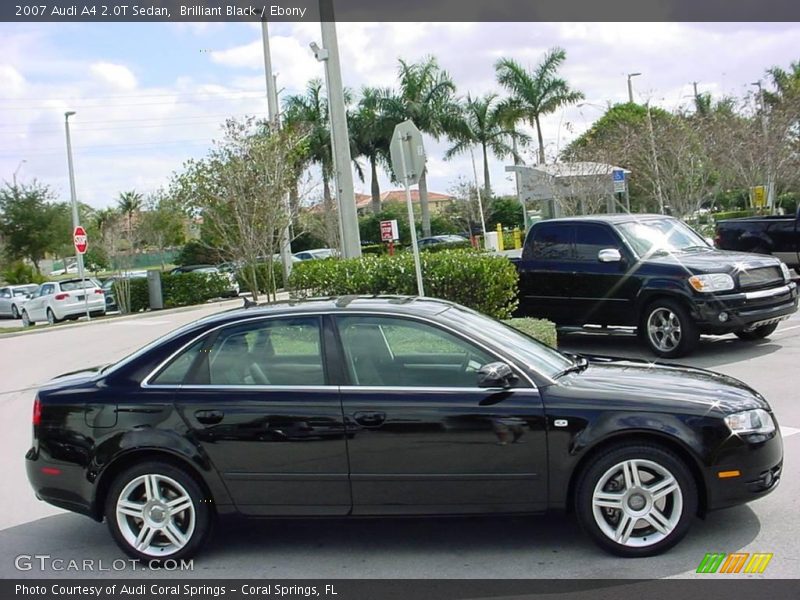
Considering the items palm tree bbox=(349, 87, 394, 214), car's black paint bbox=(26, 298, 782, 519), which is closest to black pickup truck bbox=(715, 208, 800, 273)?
car's black paint bbox=(26, 298, 782, 519)

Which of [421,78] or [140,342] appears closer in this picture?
[140,342]

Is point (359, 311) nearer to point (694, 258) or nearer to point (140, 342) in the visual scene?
point (694, 258)

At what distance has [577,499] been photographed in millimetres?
4785

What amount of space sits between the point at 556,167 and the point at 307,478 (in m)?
29.7

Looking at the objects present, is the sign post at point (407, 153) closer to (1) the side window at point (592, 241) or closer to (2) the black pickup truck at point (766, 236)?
(1) the side window at point (592, 241)

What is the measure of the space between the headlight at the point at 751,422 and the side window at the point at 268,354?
2.33 meters

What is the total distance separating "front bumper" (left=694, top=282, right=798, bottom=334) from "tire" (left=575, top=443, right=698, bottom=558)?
6.42 metres

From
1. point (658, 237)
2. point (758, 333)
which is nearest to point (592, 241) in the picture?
point (658, 237)

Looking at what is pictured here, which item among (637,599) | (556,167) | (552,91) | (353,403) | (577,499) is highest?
(552,91)

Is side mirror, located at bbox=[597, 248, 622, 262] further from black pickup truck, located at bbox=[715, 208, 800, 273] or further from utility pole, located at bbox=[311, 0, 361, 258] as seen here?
black pickup truck, located at bbox=[715, 208, 800, 273]

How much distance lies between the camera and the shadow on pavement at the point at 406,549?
471 centimetres

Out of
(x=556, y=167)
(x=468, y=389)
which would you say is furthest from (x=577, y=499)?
(x=556, y=167)

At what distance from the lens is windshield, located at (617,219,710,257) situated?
464 inches

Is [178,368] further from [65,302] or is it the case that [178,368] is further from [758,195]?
[758,195]
